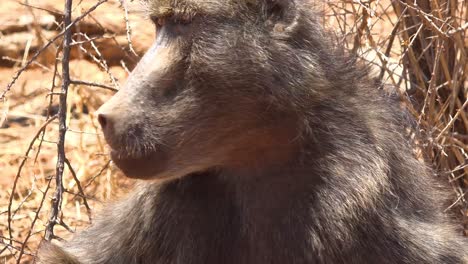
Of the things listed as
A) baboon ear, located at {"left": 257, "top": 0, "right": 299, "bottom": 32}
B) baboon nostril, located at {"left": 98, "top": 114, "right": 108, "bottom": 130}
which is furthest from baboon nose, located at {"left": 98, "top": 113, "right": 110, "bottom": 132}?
baboon ear, located at {"left": 257, "top": 0, "right": 299, "bottom": 32}

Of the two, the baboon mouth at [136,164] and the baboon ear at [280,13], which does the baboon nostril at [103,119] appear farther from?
the baboon ear at [280,13]

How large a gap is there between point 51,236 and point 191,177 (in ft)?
2.95

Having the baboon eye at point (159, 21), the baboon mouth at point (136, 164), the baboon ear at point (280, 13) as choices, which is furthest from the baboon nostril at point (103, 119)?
the baboon ear at point (280, 13)

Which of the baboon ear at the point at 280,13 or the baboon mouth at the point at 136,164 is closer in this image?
the baboon mouth at the point at 136,164

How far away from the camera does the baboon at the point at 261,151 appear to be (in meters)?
3.15

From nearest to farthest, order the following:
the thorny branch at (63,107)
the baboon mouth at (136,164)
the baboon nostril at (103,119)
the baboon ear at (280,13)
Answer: the baboon nostril at (103,119), the baboon mouth at (136,164), the baboon ear at (280,13), the thorny branch at (63,107)

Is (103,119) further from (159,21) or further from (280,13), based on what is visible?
(280,13)

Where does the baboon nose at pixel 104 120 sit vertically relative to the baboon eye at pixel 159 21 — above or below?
below

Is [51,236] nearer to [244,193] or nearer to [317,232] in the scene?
[244,193]

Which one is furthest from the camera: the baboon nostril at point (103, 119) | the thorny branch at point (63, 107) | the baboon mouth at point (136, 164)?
the thorny branch at point (63, 107)

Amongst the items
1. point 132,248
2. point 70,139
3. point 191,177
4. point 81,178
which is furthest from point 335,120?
point 70,139

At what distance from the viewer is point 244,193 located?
11.3 ft

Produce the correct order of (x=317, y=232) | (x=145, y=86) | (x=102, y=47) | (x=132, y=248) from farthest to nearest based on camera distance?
(x=102, y=47) → (x=132, y=248) → (x=317, y=232) → (x=145, y=86)

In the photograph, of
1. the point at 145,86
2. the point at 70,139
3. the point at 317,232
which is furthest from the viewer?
the point at 70,139
